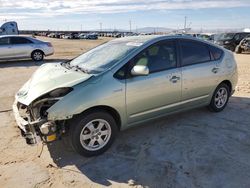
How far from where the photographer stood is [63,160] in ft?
13.4

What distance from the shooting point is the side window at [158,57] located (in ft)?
15.0

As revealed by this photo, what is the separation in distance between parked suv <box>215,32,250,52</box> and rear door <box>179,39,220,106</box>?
752 inches

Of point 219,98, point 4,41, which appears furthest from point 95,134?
point 4,41

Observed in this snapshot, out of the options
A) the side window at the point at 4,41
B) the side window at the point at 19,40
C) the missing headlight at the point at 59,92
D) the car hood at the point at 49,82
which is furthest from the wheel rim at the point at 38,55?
the missing headlight at the point at 59,92

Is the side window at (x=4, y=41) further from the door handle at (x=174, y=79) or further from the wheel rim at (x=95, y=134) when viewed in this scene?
the wheel rim at (x=95, y=134)

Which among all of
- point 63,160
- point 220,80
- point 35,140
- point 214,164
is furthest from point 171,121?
point 35,140

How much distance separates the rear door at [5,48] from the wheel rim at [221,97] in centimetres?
1204

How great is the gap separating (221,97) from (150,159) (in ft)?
8.62

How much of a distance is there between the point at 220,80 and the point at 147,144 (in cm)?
218

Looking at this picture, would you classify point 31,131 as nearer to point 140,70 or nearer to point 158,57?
point 140,70

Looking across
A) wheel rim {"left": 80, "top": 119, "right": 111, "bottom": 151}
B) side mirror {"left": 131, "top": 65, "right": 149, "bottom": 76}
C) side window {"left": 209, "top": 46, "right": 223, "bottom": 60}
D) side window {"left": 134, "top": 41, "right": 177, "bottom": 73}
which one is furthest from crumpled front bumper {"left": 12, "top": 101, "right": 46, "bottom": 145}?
side window {"left": 209, "top": 46, "right": 223, "bottom": 60}

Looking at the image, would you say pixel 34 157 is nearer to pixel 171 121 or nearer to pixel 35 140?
pixel 35 140

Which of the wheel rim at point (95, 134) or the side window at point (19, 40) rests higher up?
the side window at point (19, 40)

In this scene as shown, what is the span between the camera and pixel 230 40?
76.9ft
